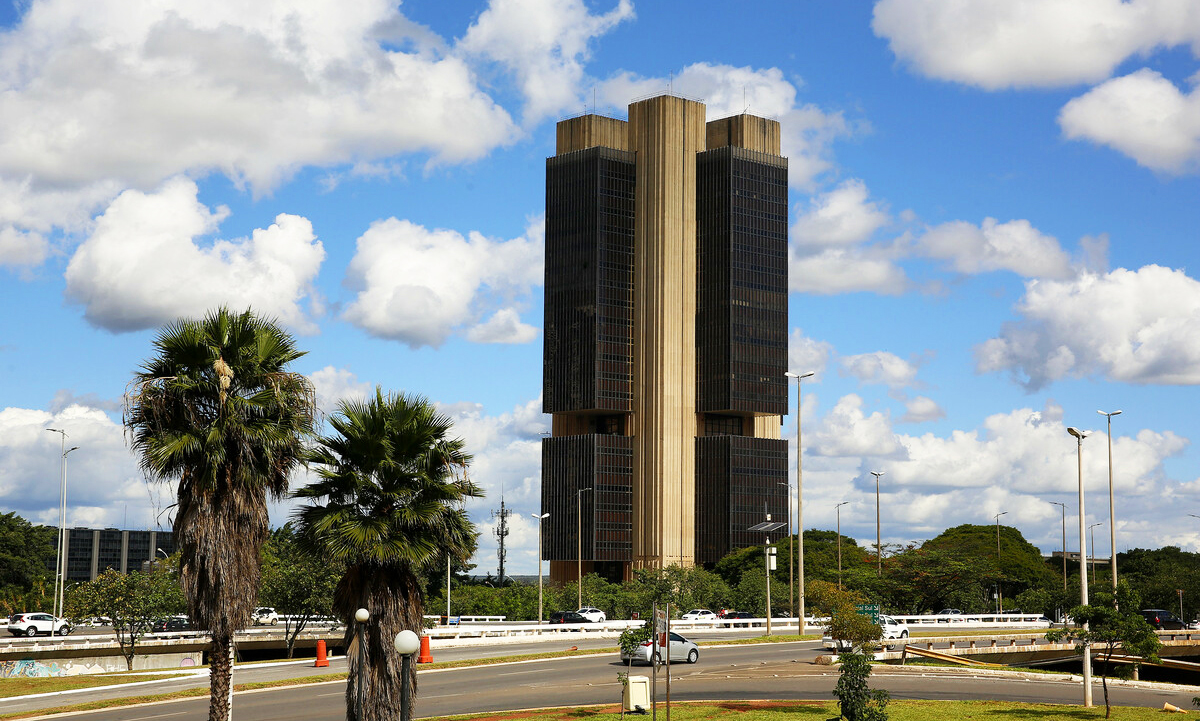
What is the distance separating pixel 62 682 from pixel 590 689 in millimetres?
24343

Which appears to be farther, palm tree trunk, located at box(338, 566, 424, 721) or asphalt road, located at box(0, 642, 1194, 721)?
asphalt road, located at box(0, 642, 1194, 721)

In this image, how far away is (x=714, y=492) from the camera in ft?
488

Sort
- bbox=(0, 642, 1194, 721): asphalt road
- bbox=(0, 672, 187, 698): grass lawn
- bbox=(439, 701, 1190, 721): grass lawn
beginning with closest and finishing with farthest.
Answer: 1. bbox=(439, 701, 1190, 721): grass lawn
2. bbox=(0, 642, 1194, 721): asphalt road
3. bbox=(0, 672, 187, 698): grass lawn

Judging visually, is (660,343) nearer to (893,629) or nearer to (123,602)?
(893,629)

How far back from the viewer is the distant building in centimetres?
15075

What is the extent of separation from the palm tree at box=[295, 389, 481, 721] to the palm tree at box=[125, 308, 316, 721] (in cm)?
187

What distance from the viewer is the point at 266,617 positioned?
91.5 m

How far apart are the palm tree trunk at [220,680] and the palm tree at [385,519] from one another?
310 cm

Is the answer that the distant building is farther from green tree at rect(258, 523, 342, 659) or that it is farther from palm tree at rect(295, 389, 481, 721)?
palm tree at rect(295, 389, 481, 721)

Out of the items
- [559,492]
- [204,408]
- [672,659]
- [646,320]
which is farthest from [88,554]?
[204,408]

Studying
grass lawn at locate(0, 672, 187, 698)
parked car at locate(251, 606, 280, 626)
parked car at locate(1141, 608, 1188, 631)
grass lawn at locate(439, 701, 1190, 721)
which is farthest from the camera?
parked car at locate(1141, 608, 1188, 631)

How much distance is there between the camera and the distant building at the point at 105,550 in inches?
5935

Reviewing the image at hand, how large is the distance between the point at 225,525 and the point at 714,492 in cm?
12585

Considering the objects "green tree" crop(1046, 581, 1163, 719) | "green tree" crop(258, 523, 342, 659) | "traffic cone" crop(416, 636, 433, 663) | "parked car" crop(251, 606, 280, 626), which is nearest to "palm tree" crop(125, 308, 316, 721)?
"green tree" crop(1046, 581, 1163, 719)
